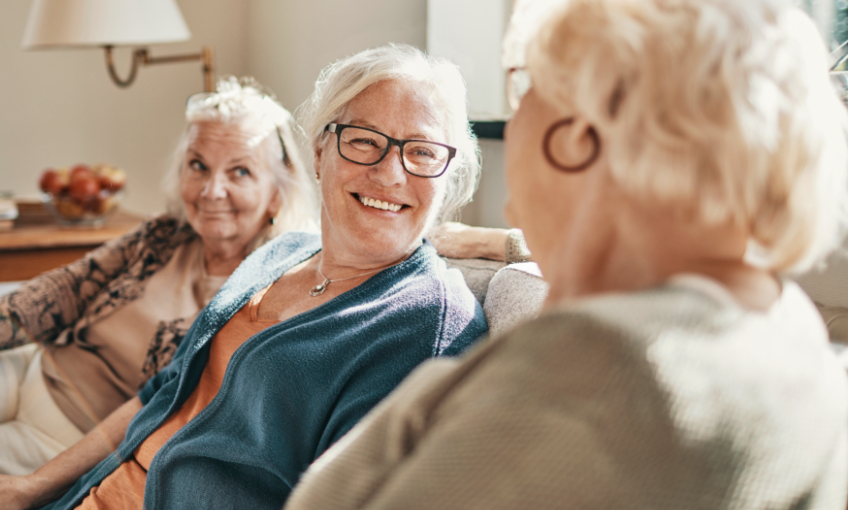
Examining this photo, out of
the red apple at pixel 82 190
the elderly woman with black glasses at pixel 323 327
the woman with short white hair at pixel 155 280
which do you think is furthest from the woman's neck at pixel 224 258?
the red apple at pixel 82 190

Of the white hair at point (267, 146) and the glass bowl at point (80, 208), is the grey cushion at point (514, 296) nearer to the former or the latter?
the white hair at point (267, 146)

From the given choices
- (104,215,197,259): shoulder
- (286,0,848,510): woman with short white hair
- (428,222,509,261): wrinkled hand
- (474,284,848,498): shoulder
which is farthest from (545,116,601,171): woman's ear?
(104,215,197,259): shoulder

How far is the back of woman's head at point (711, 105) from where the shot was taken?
0.41m

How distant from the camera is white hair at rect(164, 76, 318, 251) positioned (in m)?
1.65

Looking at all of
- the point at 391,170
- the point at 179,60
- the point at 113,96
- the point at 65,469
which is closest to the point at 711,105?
the point at 391,170

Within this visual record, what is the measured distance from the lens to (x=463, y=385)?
419 millimetres

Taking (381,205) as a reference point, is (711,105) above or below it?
above

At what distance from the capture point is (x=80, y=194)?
8.34 feet

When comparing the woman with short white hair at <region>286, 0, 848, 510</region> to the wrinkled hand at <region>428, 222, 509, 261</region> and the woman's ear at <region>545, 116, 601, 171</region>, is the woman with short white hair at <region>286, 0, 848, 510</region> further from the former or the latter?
the wrinkled hand at <region>428, 222, 509, 261</region>

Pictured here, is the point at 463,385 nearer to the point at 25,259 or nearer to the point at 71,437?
the point at 71,437

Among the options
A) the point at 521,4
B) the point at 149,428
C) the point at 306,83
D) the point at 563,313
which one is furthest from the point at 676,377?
the point at 306,83

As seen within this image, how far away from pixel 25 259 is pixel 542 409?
97.6 inches

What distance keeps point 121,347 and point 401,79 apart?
3.32ft

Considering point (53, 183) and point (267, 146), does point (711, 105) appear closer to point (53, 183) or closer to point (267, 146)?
point (267, 146)
